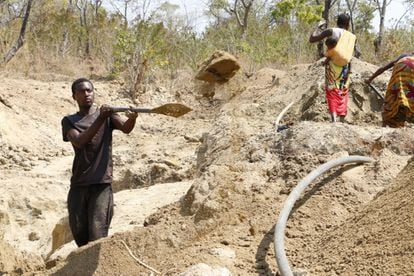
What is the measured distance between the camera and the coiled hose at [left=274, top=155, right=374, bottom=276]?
2.45 meters

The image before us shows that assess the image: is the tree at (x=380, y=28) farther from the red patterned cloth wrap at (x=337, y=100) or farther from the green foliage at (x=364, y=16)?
the red patterned cloth wrap at (x=337, y=100)

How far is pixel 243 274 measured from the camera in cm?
266

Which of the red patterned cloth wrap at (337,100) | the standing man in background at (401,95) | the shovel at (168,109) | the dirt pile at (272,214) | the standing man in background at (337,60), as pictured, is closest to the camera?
the dirt pile at (272,214)

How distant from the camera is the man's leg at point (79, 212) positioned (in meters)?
3.46

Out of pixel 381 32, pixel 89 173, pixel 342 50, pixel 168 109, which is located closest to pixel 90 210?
pixel 89 173

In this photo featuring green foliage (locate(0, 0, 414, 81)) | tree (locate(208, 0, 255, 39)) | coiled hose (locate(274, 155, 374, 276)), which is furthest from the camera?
tree (locate(208, 0, 255, 39))

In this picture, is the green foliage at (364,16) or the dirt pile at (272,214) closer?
the dirt pile at (272,214)

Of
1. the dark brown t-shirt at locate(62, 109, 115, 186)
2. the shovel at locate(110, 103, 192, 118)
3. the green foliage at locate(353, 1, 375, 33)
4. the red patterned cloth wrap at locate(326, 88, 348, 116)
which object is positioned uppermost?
the green foliage at locate(353, 1, 375, 33)

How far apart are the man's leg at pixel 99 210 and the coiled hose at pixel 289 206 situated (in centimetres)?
112

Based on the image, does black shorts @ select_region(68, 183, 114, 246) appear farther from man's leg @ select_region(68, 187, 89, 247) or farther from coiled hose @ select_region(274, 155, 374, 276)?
coiled hose @ select_region(274, 155, 374, 276)

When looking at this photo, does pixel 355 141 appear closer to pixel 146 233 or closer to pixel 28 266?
pixel 146 233

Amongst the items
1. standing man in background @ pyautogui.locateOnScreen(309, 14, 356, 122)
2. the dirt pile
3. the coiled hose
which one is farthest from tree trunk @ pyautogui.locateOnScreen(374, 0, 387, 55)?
the coiled hose

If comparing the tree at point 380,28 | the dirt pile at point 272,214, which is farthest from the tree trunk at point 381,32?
the dirt pile at point 272,214

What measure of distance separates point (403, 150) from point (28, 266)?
98.8 inches
